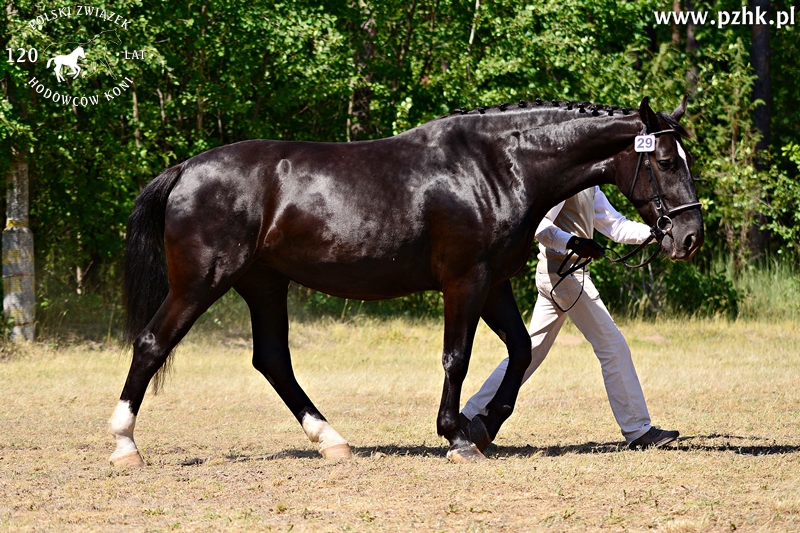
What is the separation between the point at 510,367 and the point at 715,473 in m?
1.46

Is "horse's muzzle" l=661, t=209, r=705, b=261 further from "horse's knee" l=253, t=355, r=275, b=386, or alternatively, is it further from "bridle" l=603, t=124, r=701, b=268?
"horse's knee" l=253, t=355, r=275, b=386

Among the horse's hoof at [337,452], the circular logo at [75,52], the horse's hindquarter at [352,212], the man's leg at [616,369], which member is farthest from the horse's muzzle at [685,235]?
the circular logo at [75,52]

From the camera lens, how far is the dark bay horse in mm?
5766

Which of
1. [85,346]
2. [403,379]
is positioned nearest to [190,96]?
[85,346]

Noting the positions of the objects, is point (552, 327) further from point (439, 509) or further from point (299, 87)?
point (299, 87)

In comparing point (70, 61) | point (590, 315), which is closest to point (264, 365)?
point (590, 315)

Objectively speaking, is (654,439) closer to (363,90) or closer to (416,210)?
(416,210)

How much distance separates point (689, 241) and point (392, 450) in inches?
93.2

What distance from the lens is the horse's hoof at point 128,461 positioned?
5828 mm

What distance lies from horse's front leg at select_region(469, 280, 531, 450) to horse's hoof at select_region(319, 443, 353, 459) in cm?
79

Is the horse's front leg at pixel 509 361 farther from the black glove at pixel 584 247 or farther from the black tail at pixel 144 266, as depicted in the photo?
the black tail at pixel 144 266

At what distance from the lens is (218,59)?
14055 mm

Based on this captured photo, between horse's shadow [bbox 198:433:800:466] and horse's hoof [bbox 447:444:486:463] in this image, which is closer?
horse's hoof [bbox 447:444:486:463]

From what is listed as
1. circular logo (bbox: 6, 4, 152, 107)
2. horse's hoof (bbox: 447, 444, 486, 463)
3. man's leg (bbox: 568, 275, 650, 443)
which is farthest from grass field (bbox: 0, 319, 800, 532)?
circular logo (bbox: 6, 4, 152, 107)
